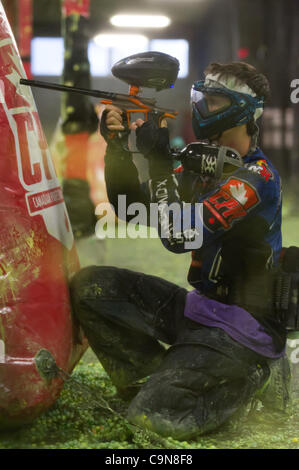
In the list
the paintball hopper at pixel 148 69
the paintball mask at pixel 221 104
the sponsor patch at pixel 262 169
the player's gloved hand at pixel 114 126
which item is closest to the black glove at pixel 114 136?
the player's gloved hand at pixel 114 126

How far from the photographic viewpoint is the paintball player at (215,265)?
1.81 m

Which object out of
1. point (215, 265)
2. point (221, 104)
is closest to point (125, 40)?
point (221, 104)

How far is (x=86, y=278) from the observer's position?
2.03 m

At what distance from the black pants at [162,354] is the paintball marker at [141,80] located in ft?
1.90

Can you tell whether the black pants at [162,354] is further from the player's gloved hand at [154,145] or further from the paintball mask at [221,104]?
the paintball mask at [221,104]

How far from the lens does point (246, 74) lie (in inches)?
73.2

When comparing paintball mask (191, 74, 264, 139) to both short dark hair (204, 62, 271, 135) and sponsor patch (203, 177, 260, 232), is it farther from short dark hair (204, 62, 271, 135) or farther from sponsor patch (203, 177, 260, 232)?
sponsor patch (203, 177, 260, 232)

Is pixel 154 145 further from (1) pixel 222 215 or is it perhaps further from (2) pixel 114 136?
(1) pixel 222 215

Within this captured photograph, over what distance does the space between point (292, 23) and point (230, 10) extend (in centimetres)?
206

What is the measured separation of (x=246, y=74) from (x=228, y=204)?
42 centimetres

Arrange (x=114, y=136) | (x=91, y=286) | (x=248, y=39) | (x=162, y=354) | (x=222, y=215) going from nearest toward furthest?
(x=222, y=215) < (x=114, y=136) < (x=91, y=286) < (x=162, y=354) < (x=248, y=39)

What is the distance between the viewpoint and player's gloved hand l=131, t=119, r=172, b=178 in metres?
1.84

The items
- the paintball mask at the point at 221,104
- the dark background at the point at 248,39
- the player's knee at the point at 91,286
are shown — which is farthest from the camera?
the dark background at the point at 248,39

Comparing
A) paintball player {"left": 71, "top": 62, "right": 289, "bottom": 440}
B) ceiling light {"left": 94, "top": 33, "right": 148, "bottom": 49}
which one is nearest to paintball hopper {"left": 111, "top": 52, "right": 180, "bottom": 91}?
paintball player {"left": 71, "top": 62, "right": 289, "bottom": 440}
